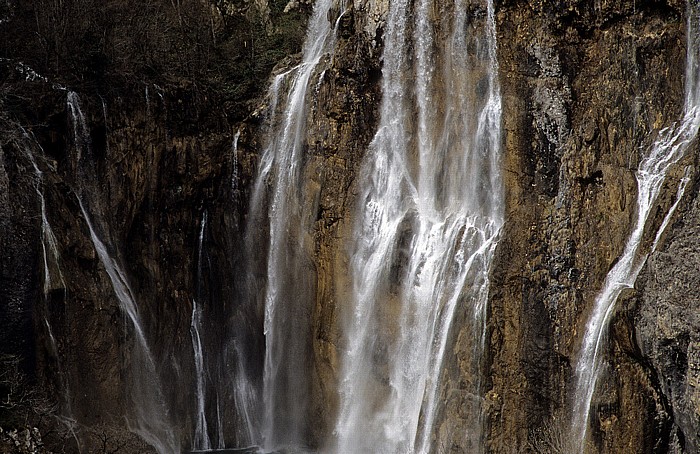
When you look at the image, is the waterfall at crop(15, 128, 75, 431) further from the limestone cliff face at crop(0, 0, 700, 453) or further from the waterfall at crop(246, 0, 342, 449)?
the waterfall at crop(246, 0, 342, 449)

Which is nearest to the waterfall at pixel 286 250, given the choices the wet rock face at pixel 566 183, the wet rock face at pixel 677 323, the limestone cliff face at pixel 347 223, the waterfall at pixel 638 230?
the limestone cliff face at pixel 347 223

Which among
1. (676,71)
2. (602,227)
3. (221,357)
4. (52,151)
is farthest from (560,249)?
(52,151)

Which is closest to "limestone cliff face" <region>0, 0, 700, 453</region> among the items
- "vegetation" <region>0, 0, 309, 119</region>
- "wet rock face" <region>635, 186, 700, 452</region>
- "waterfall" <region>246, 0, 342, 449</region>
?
"wet rock face" <region>635, 186, 700, 452</region>

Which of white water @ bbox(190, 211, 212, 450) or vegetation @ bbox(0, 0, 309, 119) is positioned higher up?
vegetation @ bbox(0, 0, 309, 119)

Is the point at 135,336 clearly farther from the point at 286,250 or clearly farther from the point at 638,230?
the point at 638,230

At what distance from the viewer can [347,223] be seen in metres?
24.4

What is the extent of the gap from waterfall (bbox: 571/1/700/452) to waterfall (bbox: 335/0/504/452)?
245 centimetres

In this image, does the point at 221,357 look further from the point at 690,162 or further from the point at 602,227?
the point at 690,162

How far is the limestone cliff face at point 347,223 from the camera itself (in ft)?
58.5

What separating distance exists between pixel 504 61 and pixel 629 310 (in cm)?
680

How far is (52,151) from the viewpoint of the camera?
942 inches

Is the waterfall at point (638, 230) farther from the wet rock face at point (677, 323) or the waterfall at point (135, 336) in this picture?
the waterfall at point (135, 336)

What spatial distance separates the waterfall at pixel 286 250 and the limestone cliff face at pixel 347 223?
34 cm

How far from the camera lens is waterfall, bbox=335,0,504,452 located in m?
21.1
